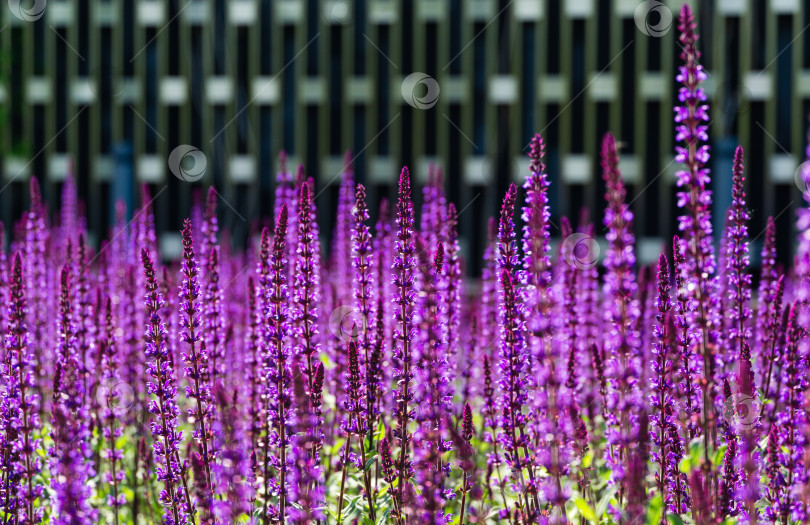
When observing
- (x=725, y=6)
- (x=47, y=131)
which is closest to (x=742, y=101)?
(x=725, y=6)

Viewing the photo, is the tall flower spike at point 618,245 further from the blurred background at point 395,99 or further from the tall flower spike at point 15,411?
the blurred background at point 395,99

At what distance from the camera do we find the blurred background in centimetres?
1372

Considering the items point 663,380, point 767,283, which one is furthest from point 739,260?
point 663,380

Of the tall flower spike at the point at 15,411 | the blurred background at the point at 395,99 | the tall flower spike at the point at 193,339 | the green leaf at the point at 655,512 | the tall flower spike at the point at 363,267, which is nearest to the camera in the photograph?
the green leaf at the point at 655,512

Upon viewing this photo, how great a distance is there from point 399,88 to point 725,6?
5139mm

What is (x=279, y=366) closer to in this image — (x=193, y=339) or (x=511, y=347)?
(x=193, y=339)

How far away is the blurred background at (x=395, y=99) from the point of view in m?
13.7

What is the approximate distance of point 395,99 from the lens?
14.4m

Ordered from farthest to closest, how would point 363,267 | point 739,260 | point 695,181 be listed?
point 739,260 < point 363,267 < point 695,181

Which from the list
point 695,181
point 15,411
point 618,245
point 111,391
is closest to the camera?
point 618,245

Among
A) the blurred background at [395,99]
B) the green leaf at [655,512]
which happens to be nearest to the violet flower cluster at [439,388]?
the green leaf at [655,512]

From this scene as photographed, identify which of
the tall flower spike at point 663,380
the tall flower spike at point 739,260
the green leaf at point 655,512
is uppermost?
the tall flower spike at point 739,260

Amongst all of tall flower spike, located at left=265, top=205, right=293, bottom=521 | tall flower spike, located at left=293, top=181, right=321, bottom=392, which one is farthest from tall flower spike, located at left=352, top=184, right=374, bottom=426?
tall flower spike, located at left=265, top=205, right=293, bottom=521

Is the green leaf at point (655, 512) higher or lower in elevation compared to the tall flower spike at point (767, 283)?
lower
